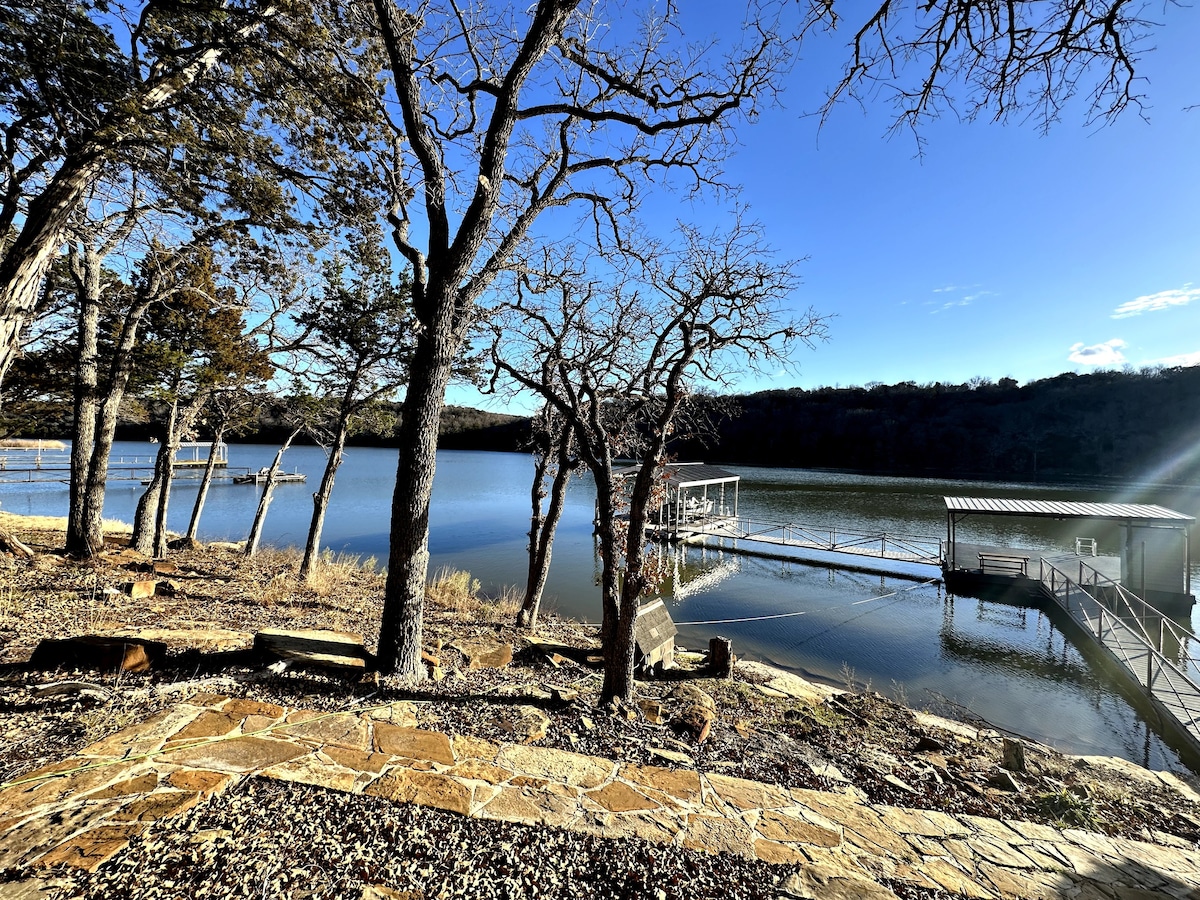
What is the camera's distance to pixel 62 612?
5195 millimetres

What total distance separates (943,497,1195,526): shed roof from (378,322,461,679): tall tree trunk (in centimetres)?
1669

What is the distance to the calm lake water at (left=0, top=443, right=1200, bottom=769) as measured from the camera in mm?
8844

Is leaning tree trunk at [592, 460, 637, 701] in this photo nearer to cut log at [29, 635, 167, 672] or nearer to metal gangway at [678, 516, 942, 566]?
cut log at [29, 635, 167, 672]

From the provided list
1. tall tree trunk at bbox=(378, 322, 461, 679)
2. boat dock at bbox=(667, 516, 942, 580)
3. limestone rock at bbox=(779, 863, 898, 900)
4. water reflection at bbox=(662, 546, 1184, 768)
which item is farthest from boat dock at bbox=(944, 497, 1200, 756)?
tall tree trunk at bbox=(378, 322, 461, 679)

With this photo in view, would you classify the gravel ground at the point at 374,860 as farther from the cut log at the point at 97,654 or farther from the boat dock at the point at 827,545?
the boat dock at the point at 827,545

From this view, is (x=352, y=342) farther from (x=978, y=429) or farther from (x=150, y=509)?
(x=978, y=429)

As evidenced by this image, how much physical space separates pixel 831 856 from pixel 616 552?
369 centimetres

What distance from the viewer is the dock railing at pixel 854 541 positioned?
770 inches

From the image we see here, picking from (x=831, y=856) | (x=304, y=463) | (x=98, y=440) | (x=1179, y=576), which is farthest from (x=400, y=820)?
(x=304, y=463)

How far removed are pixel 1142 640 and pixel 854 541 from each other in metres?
12.1

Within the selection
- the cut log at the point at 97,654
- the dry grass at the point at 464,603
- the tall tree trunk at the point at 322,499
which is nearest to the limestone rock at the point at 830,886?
the cut log at the point at 97,654

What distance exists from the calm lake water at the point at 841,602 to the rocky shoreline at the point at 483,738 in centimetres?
243

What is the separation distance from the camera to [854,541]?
69.1 feet

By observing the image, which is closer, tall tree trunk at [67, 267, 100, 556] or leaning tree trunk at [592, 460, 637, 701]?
leaning tree trunk at [592, 460, 637, 701]
